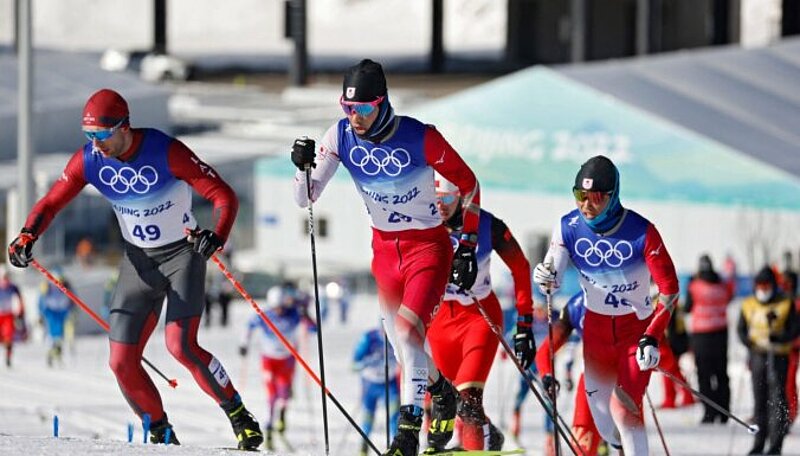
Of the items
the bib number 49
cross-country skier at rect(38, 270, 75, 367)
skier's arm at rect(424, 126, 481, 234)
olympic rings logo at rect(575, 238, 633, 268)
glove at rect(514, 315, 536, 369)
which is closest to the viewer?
skier's arm at rect(424, 126, 481, 234)

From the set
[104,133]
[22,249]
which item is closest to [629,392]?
[104,133]

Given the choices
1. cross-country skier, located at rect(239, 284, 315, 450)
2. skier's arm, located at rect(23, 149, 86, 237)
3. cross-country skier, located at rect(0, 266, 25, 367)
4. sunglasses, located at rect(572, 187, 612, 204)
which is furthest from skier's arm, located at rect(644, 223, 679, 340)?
cross-country skier, located at rect(0, 266, 25, 367)

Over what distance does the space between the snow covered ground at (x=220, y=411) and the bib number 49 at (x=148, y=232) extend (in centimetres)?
384

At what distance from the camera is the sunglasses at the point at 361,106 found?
8797 mm

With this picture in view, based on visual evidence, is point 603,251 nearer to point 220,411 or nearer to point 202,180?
point 202,180

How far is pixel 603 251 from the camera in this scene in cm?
974

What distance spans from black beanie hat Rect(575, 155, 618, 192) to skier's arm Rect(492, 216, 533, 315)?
2.70 feet

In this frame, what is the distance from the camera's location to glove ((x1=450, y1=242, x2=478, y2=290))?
9.06 meters

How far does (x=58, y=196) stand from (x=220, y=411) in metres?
8.30

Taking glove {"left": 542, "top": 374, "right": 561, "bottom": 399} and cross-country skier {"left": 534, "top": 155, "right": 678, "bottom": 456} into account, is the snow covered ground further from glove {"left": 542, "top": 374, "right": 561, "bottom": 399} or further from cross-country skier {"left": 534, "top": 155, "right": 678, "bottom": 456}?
cross-country skier {"left": 534, "top": 155, "right": 678, "bottom": 456}

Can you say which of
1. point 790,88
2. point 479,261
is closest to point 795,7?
point 790,88

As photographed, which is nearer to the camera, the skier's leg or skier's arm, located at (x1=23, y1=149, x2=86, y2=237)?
skier's arm, located at (x1=23, y1=149, x2=86, y2=237)

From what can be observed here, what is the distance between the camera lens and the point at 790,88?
1287 inches

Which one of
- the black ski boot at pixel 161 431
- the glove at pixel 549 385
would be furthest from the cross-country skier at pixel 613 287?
the black ski boot at pixel 161 431
